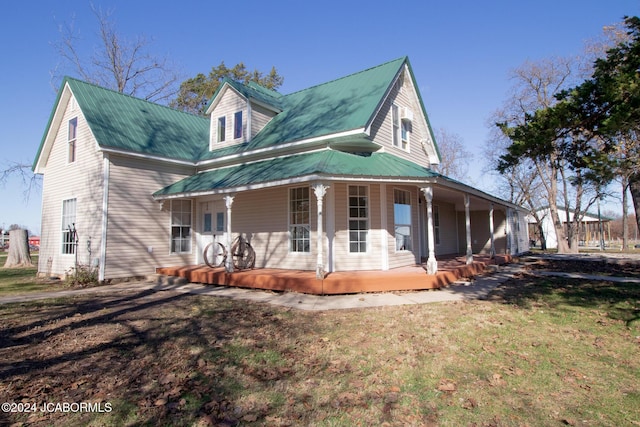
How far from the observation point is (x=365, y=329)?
598 centimetres

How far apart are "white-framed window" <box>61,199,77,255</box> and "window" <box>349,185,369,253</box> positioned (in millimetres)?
9931


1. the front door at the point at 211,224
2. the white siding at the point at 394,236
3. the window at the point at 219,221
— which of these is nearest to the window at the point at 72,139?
the front door at the point at 211,224

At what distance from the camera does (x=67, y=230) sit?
13.4 m

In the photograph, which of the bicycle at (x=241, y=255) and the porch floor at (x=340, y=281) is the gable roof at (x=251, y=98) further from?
the porch floor at (x=340, y=281)

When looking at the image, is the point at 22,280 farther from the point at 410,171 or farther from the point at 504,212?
the point at 504,212

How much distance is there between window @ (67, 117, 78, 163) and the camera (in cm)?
1360

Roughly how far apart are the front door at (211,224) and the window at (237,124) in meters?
2.74

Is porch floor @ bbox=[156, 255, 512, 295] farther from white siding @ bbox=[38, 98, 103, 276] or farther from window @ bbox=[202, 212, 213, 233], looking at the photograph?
white siding @ bbox=[38, 98, 103, 276]

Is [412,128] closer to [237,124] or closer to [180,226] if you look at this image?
[237,124]

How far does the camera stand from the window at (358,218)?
1091 centimetres

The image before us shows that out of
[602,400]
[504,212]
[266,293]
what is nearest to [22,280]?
[266,293]

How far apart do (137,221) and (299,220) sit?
19.1 feet

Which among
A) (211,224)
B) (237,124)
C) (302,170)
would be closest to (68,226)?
(211,224)

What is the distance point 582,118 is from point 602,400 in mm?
7377
